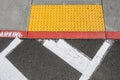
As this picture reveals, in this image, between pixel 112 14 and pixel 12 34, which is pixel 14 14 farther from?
pixel 112 14

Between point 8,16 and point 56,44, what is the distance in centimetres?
133

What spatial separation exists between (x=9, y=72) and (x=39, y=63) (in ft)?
1.94

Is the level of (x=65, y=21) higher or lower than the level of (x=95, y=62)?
higher

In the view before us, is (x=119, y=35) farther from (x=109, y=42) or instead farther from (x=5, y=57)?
(x=5, y=57)

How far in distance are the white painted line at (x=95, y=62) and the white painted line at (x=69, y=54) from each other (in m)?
0.09

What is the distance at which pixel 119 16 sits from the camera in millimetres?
5684

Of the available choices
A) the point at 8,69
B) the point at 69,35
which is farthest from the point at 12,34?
the point at 69,35

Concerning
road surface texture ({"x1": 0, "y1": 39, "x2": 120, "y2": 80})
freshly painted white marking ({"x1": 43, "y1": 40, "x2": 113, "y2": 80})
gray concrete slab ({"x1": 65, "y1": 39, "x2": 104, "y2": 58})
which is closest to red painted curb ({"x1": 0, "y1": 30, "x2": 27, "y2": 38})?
road surface texture ({"x1": 0, "y1": 39, "x2": 120, "y2": 80})

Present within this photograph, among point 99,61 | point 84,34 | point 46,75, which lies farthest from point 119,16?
point 46,75

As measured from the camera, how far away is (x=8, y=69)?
498 cm

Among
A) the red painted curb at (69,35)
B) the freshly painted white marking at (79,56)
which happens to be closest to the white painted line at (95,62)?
the freshly painted white marking at (79,56)

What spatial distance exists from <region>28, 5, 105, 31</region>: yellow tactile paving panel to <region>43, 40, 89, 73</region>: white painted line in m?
0.39

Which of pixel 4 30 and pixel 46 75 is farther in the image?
pixel 4 30

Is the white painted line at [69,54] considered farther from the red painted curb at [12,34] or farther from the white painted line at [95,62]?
the red painted curb at [12,34]
